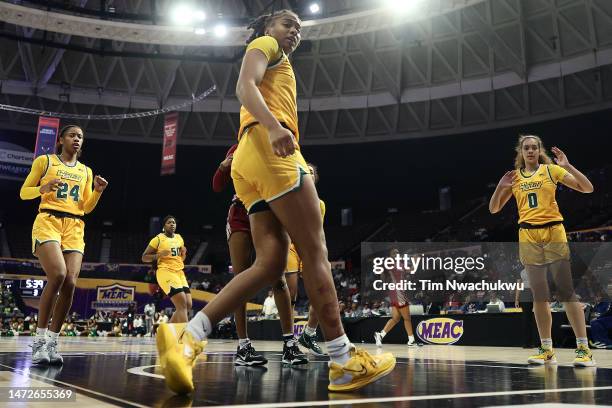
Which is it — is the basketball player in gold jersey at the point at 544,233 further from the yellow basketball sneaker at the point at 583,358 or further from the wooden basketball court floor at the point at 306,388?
the wooden basketball court floor at the point at 306,388

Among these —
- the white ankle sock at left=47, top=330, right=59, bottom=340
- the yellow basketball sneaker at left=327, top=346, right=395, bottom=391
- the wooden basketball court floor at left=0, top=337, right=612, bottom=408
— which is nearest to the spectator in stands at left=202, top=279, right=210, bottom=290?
the white ankle sock at left=47, top=330, right=59, bottom=340

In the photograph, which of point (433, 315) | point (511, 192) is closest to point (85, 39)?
point (433, 315)

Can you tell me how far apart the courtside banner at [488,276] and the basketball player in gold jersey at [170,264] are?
4.05 meters

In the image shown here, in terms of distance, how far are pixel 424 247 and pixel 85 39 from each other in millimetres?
16318

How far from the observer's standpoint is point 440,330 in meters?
11.1

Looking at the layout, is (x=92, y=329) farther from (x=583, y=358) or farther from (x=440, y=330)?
(x=583, y=358)

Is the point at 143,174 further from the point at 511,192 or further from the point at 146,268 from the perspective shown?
the point at 511,192

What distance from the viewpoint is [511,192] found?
5453 mm

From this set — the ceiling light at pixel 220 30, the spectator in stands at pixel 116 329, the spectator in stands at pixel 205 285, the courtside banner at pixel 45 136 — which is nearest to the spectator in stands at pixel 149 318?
the spectator in stands at pixel 116 329

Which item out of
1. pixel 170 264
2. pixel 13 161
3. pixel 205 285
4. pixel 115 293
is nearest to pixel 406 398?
pixel 170 264

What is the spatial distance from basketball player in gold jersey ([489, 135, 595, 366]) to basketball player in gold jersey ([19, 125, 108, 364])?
3.83 metres

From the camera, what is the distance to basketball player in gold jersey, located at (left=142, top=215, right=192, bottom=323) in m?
7.03

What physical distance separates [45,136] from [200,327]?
18.9 metres

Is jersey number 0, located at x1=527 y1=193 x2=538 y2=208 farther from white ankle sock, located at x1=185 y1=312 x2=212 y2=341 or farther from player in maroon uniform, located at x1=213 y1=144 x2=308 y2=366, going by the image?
white ankle sock, located at x1=185 y1=312 x2=212 y2=341
